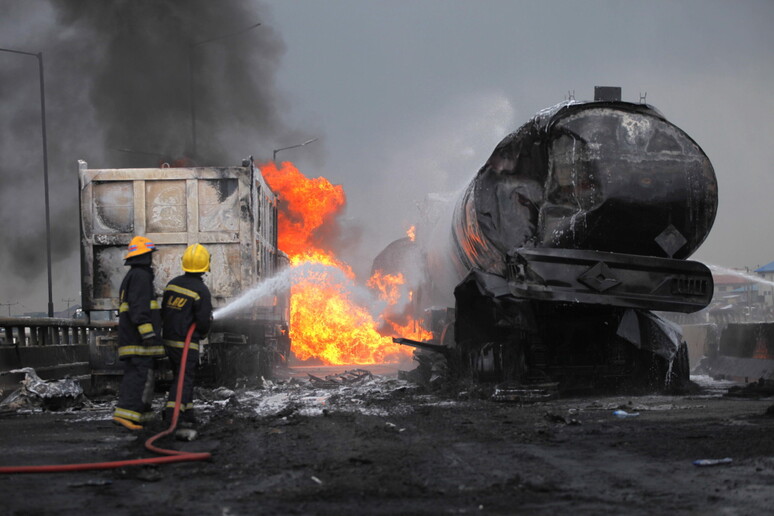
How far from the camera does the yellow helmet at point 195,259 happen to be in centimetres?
820

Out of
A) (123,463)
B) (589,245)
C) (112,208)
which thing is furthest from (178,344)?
(112,208)

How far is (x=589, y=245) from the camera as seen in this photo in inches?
360

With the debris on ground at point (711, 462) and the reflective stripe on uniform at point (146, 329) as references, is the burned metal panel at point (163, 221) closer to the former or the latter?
the reflective stripe on uniform at point (146, 329)

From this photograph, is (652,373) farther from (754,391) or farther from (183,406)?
(183,406)

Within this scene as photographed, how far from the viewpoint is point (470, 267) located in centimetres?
1182

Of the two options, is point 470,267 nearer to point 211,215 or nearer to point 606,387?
point 606,387

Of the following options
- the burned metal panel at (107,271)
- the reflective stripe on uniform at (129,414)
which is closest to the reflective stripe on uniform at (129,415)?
the reflective stripe on uniform at (129,414)

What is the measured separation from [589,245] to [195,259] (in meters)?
4.01

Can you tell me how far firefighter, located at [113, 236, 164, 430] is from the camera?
26.0 feet

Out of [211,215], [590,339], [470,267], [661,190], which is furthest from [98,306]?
[661,190]

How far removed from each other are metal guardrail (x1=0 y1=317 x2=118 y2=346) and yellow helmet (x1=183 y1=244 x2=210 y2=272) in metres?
4.40

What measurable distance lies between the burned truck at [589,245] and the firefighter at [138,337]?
12.1ft

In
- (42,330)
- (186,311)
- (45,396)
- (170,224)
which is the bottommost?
(45,396)

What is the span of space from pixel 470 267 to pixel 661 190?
11.2 ft
